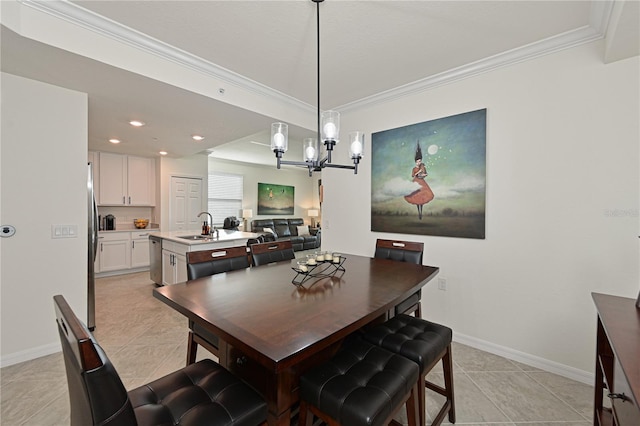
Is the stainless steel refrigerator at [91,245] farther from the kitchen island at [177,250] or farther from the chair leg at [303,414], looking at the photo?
the chair leg at [303,414]

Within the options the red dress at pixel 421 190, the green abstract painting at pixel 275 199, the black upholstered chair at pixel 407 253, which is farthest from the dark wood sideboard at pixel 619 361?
the green abstract painting at pixel 275 199

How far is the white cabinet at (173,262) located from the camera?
3.50 metres

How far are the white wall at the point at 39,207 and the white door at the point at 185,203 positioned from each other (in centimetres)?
329

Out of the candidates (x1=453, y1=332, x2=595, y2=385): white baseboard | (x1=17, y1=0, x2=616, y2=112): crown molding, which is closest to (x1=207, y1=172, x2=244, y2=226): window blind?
(x1=17, y1=0, x2=616, y2=112): crown molding

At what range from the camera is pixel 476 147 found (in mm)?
2496

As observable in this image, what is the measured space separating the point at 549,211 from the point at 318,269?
1.89 m

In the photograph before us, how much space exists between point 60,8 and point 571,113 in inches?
143

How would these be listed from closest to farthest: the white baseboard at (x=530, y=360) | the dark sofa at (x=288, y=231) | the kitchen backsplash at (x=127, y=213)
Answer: the white baseboard at (x=530, y=360) < the kitchen backsplash at (x=127, y=213) < the dark sofa at (x=288, y=231)

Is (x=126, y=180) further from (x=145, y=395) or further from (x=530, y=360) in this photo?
(x=530, y=360)

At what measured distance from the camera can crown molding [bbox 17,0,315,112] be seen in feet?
5.76

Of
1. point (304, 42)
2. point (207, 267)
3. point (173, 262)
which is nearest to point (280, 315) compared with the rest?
point (207, 267)

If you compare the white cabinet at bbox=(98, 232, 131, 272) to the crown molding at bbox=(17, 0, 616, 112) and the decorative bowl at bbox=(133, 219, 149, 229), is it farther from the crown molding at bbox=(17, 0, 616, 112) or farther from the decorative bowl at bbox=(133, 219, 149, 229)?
the crown molding at bbox=(17, 0, 616, 112)

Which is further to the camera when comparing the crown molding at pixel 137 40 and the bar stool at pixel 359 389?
the crown molding at pixel 137 40

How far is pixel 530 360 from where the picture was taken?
2.26m
